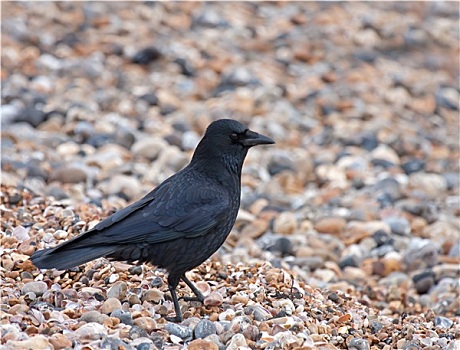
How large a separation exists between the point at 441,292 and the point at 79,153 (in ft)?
13.3

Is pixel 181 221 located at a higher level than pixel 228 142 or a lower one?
lower

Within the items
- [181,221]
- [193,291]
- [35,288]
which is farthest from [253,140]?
[35,288]

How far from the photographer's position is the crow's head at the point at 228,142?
547 cm

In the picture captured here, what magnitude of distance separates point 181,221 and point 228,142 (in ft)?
2.18

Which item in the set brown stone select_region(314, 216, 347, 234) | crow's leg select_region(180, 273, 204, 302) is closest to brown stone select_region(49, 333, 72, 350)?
crow's leg select_region(180, 273, 204, 302)

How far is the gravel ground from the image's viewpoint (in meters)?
4.95

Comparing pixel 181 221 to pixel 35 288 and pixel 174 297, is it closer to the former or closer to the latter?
pixel 174 297

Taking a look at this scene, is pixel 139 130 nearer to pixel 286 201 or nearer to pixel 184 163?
pixel 184 163

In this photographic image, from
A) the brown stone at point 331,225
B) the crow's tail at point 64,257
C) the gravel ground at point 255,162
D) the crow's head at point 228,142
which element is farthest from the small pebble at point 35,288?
the brown stone at point 331,225

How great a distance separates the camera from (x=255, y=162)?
372 inches

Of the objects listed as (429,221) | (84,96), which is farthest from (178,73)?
(429,221)

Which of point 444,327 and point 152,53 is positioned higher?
point 444,327

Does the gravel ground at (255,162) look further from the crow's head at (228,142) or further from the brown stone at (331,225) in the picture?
the crow's head at (228,142)

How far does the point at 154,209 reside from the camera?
516 centimetres
